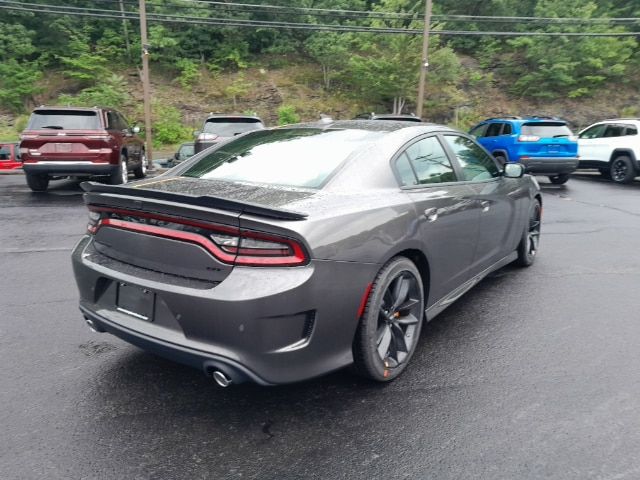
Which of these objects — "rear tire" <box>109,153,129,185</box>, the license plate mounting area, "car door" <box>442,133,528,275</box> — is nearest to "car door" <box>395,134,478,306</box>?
"car door" <box>442,133,528,275</box>

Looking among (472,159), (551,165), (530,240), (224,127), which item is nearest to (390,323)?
(472,159)

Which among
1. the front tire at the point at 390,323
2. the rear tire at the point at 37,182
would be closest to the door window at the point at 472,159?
the front tire at the point at 390,323

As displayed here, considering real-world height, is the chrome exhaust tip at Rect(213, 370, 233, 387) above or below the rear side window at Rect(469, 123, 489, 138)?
below

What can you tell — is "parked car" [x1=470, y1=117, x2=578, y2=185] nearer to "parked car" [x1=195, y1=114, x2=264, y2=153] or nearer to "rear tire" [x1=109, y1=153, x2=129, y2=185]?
"parked car" [x1=195, y1=114, x2=264, y2=153]

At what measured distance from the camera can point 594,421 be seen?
2.65 metres

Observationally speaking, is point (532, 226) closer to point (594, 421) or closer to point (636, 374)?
point (636, 374)

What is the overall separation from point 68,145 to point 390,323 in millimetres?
9117

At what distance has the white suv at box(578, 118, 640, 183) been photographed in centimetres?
1358

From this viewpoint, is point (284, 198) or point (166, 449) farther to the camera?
point (284, 198)

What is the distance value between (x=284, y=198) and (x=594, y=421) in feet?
6.70

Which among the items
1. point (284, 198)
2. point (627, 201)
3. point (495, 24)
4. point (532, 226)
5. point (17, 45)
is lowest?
point (627, 201)

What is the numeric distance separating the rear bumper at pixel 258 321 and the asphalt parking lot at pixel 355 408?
37cm

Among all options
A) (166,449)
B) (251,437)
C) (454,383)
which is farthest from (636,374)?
(166,449)

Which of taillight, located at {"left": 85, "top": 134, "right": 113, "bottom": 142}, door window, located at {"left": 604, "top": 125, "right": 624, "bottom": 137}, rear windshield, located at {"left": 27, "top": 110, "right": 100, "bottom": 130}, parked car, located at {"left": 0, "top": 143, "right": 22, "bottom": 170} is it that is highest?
rear windshield, located at {"left": 27, "top": 110, "right": 100, "bottom": 130}
